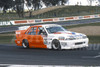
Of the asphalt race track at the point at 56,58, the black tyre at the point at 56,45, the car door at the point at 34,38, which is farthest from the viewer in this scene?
the car door at the point at 34,38

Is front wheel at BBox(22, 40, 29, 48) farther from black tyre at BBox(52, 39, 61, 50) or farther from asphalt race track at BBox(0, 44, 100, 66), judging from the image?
asphalt race track at BBox(0, 44, 100, 66)

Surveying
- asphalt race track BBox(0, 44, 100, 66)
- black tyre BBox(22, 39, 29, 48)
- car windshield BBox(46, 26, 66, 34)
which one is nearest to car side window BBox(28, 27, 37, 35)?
black tyre BBox(22, 39, 29, 48)

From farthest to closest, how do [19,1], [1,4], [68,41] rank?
[19,1] → [1,4] → [68,41]

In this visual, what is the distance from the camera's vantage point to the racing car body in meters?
11.3

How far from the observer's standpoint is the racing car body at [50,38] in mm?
11270

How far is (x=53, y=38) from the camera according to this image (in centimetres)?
1173

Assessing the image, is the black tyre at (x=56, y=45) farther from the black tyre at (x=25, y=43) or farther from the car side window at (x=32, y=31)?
the black tyre at (x=25, y=43)

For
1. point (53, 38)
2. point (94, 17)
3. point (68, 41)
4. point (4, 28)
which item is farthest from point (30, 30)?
point (94, 17)

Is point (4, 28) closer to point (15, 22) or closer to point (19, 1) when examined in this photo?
point (15, 22)

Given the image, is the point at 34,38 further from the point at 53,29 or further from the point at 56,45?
the point at 56,45

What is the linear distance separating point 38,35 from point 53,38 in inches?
47.7

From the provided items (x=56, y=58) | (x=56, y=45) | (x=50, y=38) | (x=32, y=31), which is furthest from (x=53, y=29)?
(x=56, y=58)

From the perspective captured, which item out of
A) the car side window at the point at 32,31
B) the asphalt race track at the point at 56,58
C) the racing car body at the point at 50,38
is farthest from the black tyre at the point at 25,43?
the asphalt race track at the point at 56,58

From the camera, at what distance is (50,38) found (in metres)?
11.9
